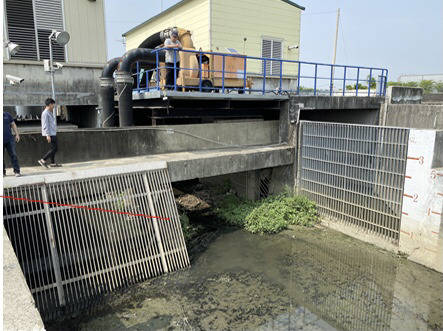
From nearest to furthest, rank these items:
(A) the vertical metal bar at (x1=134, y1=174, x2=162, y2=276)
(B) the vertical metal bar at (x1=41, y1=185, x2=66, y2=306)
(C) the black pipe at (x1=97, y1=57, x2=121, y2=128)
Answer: (B) the vertical metal bar at (x1=41, y1=185, x2=66, y2=306) < (A) the vertical metal bar at (x1=134, y1=174, x2=162, y2=276) < (C) the black pipe at (x1=97, y1=57, x2=121, y2=128)

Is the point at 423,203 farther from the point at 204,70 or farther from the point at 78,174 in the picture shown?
the point at 78,174

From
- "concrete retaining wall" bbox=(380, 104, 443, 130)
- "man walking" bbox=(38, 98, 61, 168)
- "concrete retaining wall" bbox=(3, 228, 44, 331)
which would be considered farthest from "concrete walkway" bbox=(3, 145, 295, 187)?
"concrete retaining wall" bbox=(380, 104, 443, 130)

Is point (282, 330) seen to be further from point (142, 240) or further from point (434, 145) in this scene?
point (434, 145)

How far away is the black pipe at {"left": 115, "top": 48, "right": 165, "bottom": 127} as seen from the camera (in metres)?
8.86

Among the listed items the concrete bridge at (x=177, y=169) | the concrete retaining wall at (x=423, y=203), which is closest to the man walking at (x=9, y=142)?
the concrete bridge at (x=177, y=169)

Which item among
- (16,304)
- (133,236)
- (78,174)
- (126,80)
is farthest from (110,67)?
(16,304)

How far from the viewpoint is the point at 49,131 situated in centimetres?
674

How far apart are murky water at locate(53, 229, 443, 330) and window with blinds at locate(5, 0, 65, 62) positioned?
9530mm

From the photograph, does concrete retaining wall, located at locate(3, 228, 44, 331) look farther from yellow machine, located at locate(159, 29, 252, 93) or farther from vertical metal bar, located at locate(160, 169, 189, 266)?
yellow machine, located at locate(159, 29, 252, 93)

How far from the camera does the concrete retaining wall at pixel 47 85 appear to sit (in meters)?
10.4

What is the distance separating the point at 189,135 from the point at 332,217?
4.53 meters

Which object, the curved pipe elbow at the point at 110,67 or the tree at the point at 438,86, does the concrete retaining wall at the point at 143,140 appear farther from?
the tree at the point at 438,86

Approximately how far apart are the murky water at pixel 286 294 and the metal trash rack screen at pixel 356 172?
88 cm

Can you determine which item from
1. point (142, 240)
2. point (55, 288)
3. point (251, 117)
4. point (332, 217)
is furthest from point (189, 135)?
point (55, 288)
